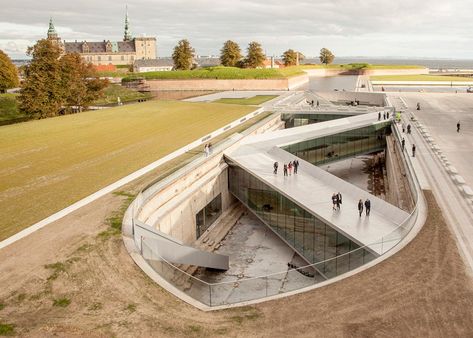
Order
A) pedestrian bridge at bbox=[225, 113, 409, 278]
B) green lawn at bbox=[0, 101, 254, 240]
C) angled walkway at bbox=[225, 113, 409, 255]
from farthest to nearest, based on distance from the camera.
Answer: green lawn at bbox=[0, 101, 254, 240]
pedestrian bridge at bbox=[225, 113, 409, 278]
angled walkway at bbox=[225, 113, 409, 255]

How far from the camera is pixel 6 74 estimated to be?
271 ft

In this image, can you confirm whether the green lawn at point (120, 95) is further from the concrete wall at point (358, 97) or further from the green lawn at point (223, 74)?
the concrete wall at point (358, 97)

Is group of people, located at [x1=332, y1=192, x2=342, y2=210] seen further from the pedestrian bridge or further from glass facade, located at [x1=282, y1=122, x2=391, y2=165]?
glass facade, located at [x1=282, y1=122, x2=391, y2=165]

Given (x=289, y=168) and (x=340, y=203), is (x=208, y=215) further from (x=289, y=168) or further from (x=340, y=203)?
(x=340, y=203)

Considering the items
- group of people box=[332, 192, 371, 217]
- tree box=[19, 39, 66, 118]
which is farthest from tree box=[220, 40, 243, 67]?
group of people box=[332, 192, 371, 217]

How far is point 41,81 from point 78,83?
26.2ft

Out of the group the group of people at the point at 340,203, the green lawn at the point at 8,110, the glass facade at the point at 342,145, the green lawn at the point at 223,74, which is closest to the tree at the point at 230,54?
the green lawn at the point at 223,74

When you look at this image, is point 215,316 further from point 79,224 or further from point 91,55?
point 91,55

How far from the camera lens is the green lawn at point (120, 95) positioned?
91838mm

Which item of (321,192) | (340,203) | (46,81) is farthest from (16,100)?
(340,203)

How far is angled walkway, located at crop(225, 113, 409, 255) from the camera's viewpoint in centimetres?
1953

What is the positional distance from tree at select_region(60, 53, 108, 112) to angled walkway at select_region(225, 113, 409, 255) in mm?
33467

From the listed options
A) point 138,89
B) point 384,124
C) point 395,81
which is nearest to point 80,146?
point 384,124

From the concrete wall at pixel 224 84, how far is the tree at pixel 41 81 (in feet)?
163
